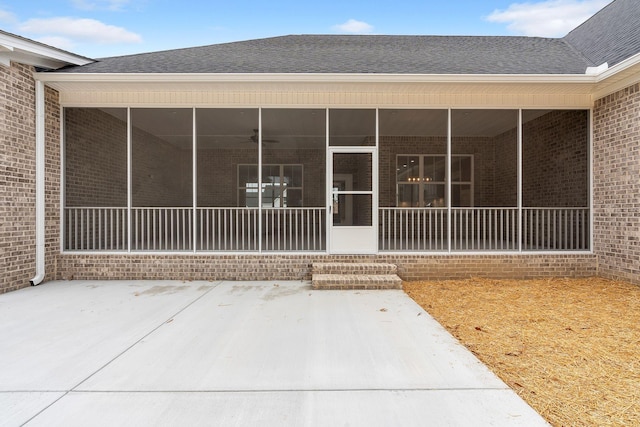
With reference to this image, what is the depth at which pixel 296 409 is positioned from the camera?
2.19 m

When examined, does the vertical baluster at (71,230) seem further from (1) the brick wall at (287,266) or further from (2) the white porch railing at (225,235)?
(2) the white porch railing at (225,235)

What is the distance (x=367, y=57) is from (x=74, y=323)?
6.48 metres

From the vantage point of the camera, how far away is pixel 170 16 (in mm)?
18812

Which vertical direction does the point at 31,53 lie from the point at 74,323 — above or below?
above

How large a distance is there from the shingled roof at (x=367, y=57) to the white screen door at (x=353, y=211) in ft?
4.83

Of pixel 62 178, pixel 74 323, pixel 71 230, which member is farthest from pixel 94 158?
pixel 74 323

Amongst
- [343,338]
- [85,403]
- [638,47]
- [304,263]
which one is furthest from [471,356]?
[638,47]

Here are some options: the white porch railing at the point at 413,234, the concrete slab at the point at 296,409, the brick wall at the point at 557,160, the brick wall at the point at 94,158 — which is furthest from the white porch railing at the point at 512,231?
the brick wall at the point at 94,158

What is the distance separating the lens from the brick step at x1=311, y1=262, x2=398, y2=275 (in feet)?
18.9

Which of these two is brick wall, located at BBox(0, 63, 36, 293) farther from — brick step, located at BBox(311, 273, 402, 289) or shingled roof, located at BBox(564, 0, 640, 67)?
shingled roof, located at BBox(564, 0, 640, 67)

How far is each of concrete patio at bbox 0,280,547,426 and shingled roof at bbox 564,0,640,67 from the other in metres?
5.48

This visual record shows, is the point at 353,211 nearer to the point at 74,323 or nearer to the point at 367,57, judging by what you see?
the point at 367,57

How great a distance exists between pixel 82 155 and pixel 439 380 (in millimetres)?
7663

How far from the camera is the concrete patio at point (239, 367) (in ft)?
7.03
